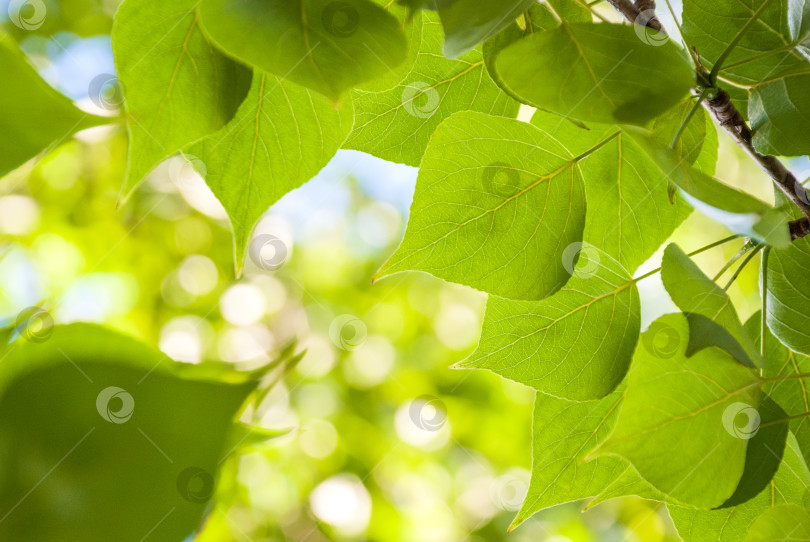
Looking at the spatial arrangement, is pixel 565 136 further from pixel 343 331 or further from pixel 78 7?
pixel 78 7

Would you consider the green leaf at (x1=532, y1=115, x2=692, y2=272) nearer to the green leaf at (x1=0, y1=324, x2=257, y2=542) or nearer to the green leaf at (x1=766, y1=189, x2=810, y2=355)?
the green leaf at (x1=766, y1=189, x2=810, y2=355)

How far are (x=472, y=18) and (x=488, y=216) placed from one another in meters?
0.06

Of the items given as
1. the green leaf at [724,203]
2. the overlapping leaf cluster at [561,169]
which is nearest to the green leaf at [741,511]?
the overlapping leaf cluster at [561,169]

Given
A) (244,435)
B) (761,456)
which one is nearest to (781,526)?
(761,456)

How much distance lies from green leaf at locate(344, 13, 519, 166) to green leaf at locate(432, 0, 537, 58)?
78mm

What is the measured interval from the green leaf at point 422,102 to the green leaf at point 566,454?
8 centimetres

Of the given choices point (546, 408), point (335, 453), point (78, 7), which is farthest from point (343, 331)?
point (78, 7)

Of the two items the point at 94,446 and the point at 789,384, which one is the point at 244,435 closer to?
the point at 94,446

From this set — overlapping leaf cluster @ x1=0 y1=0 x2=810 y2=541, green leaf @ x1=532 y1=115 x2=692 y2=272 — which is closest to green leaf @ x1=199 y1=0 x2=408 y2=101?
overlapping leaf cluster @ x1=0 y1=0 x2=810 y2=541

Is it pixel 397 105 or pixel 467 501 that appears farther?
pixel 467 501

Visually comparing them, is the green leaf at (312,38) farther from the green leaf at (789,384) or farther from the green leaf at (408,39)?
the green leaf at (789,384)

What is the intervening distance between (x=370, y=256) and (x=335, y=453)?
0.30 metres

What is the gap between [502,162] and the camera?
163 millimetres

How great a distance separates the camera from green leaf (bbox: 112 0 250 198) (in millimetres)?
118
